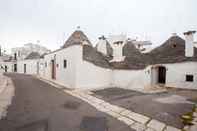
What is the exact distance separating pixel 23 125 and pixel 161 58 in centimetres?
1468

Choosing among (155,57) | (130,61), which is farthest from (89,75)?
(155,57)

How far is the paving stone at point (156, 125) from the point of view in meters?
4.59

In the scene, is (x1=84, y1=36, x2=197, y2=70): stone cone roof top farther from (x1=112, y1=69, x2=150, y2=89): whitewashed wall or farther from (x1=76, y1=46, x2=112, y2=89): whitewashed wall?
(x1=76, y1=46, x2=112, y2=89): whitewashed wall

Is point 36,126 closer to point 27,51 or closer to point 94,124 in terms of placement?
point 94,124

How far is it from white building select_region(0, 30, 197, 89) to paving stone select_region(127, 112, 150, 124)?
7.16m

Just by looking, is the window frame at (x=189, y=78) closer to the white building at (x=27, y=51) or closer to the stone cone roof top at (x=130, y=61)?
the stone cone roof top at (x=130, y=61)

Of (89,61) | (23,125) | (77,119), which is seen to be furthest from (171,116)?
(89,61)

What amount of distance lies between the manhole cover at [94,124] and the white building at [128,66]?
7.08 metres

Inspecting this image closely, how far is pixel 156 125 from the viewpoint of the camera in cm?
482

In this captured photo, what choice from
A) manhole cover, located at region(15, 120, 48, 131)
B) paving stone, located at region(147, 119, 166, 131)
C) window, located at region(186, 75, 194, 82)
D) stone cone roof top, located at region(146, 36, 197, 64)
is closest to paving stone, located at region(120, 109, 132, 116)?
paving stone, located at region(147, 119, 166, 131)

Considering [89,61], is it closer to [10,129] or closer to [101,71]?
[101,71]

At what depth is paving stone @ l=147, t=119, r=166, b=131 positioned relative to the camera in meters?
4.59

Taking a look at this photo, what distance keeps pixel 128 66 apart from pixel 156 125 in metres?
10.1

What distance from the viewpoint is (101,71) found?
1383 centimetres
